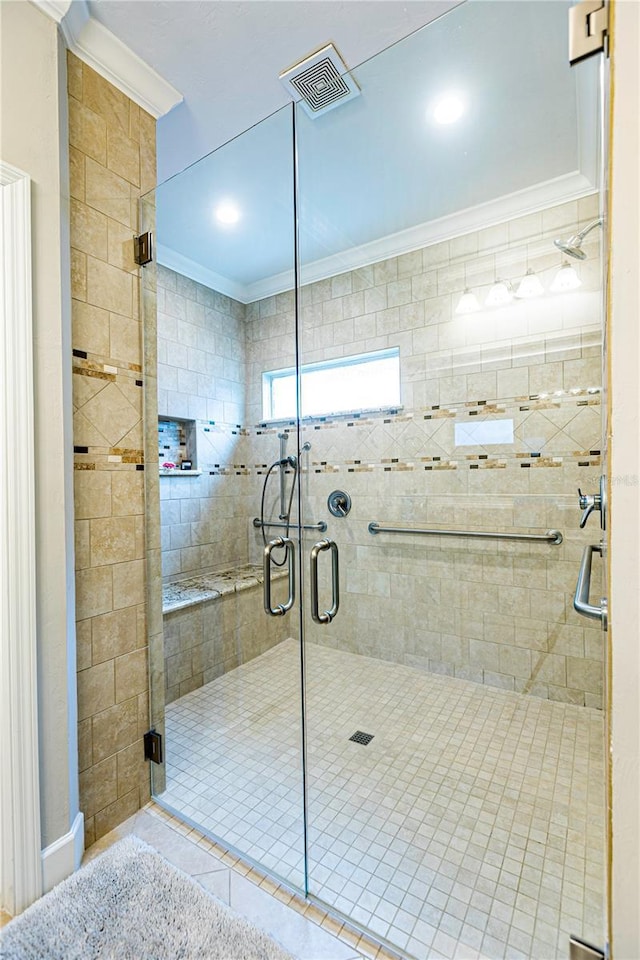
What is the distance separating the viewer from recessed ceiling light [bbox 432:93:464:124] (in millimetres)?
1650

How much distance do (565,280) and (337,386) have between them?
43.1 inches

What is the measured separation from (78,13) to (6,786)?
7.67 ft

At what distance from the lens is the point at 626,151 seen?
2.41 ft

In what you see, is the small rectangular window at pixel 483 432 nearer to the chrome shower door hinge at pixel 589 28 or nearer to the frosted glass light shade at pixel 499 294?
the frosted glass light shade at pixel 499 294

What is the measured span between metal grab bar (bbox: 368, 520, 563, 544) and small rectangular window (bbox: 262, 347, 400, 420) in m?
0.62

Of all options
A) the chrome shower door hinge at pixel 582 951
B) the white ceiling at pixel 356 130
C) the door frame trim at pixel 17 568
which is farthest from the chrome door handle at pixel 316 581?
the white ceiling at pixel 356 130

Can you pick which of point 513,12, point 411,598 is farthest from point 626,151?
point 411,598

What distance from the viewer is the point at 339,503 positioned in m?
1.92

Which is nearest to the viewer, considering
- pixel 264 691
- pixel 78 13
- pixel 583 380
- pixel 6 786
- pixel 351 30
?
pixel 6 786

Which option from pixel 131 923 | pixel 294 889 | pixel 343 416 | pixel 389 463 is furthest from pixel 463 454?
pixel 131 923

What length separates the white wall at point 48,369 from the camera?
115cm

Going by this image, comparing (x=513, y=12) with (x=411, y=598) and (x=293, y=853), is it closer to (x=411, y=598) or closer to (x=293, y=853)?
(x=411, y=598)

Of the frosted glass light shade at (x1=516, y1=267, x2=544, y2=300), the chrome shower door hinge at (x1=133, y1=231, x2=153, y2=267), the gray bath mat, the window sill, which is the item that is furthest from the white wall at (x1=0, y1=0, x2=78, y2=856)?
the frosted glass light shade at (x1=516, y1=267, x2=544, y2=300)

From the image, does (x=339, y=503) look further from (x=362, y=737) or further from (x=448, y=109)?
(x=448, y=109)
